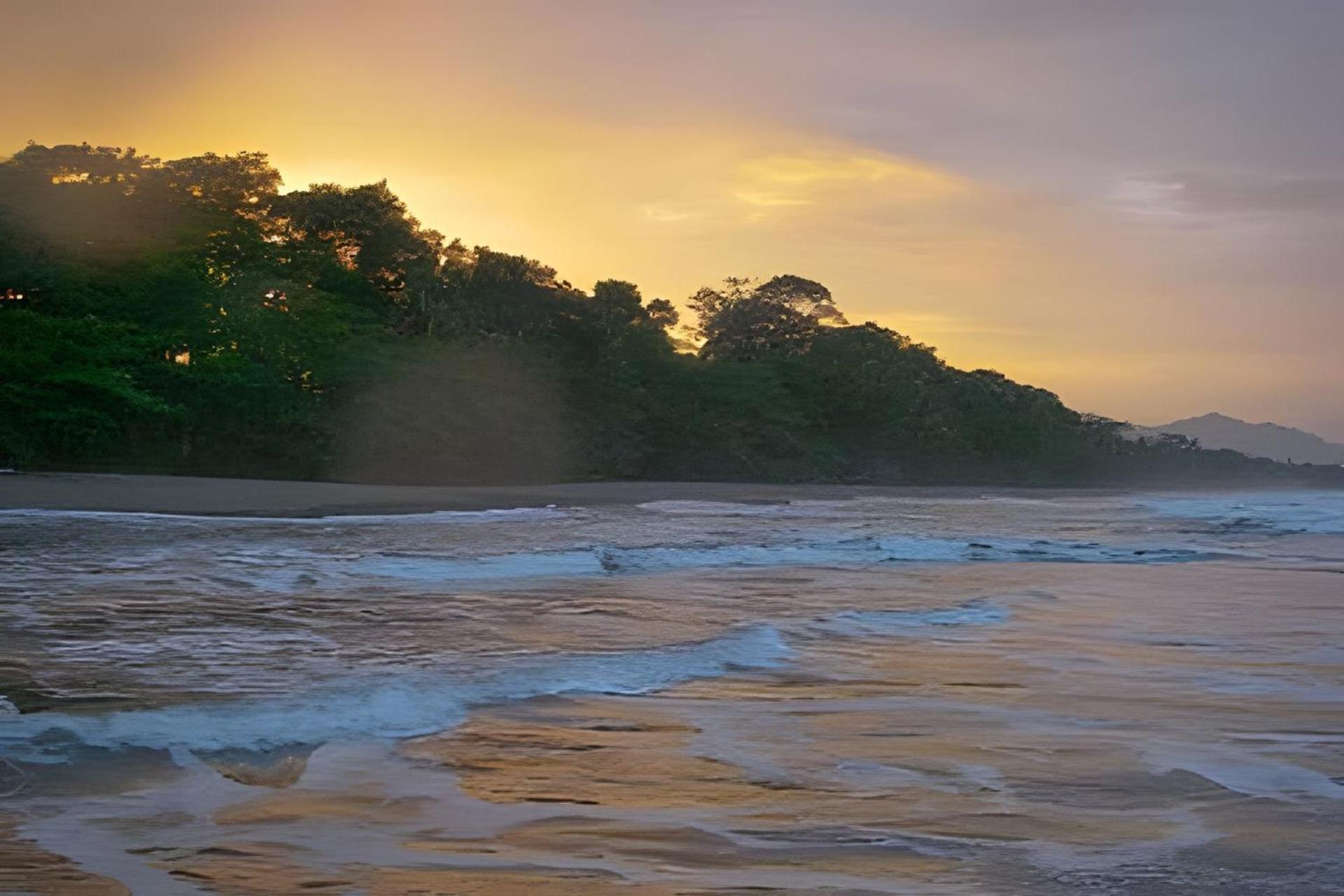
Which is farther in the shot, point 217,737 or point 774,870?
point 217,737

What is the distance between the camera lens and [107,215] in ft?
105

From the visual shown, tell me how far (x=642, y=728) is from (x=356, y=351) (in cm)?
3082

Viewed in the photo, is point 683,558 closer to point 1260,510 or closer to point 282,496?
point 282,496

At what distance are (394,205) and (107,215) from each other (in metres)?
9.70

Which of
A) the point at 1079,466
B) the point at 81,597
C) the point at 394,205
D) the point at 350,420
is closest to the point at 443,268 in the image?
the point at 394,205

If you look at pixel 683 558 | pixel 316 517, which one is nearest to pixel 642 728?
pixel 683 558

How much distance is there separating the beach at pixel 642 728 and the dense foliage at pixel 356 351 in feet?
56.2

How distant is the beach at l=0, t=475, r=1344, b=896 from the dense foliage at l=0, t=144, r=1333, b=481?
17.1 meters

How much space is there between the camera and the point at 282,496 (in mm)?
21203

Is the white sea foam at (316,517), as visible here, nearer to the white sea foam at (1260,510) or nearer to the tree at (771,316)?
the white sea foam at (1260,510)

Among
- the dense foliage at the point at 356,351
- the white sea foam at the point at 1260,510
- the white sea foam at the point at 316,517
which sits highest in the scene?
the dense foliage at the point at 356,351

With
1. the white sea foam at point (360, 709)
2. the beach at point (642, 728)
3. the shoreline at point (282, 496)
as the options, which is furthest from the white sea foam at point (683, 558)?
the shoreline at point (282, 496)

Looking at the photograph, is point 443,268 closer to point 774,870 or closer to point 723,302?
point 723,302

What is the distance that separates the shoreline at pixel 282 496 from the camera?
17.2 meters
